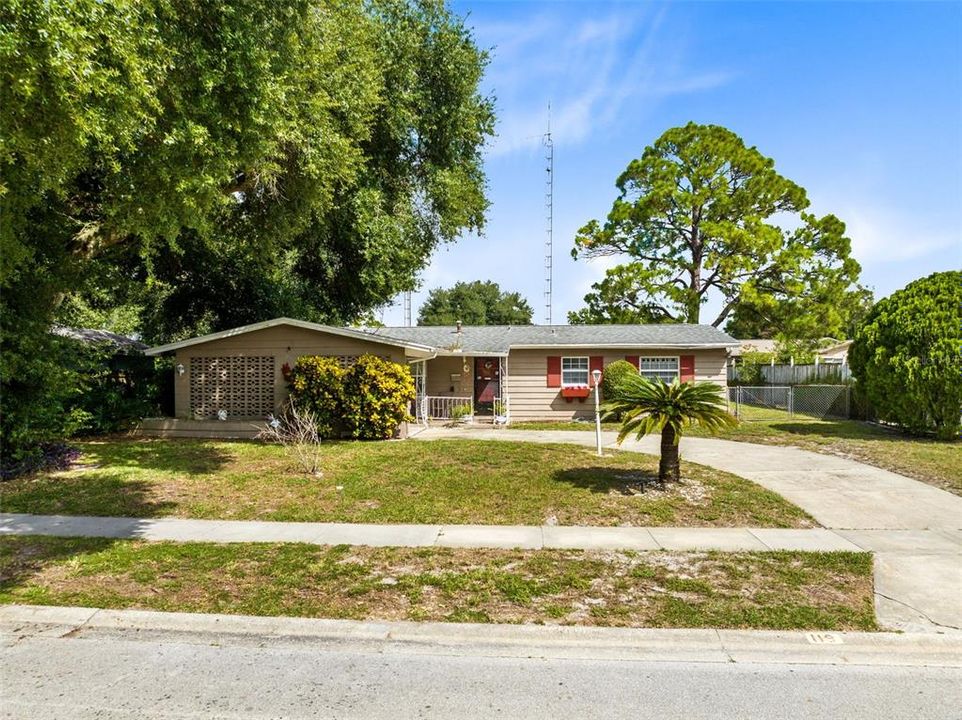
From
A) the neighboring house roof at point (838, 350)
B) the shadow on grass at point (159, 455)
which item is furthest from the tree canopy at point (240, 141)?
the neighboring house roof at point (838, 350)

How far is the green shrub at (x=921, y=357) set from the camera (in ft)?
43.8

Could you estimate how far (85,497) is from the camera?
8.30 m

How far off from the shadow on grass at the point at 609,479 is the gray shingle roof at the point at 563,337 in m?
8.93

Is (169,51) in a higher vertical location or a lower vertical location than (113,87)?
higher

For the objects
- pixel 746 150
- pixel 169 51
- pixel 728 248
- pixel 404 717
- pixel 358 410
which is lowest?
pixel 404 717

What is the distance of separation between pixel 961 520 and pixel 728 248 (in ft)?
76.6

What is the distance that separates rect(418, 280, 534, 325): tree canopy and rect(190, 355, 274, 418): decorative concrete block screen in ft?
122

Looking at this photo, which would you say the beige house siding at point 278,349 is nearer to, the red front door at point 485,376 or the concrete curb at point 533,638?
the red front door at point 485,376

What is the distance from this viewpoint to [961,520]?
7.24m

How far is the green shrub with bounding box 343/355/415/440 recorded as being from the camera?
44.9ft

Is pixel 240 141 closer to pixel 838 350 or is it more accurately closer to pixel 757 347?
pixel 757 347

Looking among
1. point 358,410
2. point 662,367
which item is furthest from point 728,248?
point 358,410

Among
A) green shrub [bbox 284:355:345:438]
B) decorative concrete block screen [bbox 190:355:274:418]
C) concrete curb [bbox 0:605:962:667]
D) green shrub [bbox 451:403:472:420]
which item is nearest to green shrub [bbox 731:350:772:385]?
green shrub [bbox 451:403:472:420]

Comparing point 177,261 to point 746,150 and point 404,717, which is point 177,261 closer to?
point 404,717
